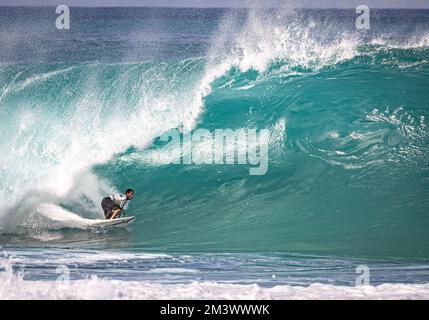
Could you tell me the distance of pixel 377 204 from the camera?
6.45 metres

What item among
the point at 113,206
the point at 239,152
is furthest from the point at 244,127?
the point at 113,206

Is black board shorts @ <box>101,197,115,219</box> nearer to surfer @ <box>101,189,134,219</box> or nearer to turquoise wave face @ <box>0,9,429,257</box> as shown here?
surfer @ <box>101,189,134,219</box>

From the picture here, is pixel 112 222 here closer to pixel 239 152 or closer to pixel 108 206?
pixel 108 206

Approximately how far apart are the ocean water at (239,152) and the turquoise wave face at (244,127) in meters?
0.02

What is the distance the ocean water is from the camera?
18.6 feet

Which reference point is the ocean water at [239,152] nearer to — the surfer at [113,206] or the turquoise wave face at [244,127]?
the turquoise wave face at [244,127]

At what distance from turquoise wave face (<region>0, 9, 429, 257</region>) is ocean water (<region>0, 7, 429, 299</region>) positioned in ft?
0.06

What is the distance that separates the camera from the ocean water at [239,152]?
5.66 m

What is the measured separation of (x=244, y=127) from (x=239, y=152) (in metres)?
0.37

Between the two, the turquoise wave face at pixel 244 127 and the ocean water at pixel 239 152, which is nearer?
the ocean water at pixel 239 152

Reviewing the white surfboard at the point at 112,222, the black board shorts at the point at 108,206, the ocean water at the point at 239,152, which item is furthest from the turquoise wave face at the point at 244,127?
the black board shorts at the point at 108,206

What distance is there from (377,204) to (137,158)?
Answer: 111 inches
